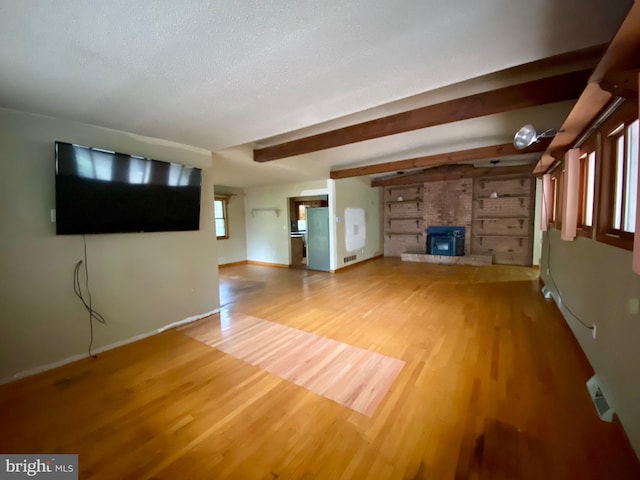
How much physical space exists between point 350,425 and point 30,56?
2903 millimetres

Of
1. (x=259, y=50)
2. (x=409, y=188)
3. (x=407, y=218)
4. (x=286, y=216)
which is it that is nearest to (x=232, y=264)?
(x=286, y=216)

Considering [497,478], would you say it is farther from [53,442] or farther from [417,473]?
[53,442]

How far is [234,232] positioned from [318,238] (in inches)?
105

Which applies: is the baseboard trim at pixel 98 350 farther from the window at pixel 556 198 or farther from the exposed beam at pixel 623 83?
the window at pixel 556 198

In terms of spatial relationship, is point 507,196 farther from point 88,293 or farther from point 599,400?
point 88,293

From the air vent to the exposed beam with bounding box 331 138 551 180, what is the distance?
3.45 m

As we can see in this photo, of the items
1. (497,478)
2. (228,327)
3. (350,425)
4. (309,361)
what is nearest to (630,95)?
(497,478)

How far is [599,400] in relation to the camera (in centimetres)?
181

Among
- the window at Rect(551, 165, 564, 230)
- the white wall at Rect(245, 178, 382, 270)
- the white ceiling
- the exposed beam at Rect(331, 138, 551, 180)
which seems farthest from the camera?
the white wall at Rect(245, 178, 382, 270)

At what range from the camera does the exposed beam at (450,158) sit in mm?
4336

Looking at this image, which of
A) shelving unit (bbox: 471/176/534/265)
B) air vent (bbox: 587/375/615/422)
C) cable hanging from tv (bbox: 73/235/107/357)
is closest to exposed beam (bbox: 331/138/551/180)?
shelving unit (bbox: 471/176/534/265)

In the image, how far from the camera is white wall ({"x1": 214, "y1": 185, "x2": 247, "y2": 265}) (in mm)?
7238

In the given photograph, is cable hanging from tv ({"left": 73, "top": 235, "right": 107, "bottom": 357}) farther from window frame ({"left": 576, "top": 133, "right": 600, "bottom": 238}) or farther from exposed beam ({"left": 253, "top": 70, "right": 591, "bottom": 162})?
window frame ({"left": 576, "top": 133, "right": 600, "bottom": 238})

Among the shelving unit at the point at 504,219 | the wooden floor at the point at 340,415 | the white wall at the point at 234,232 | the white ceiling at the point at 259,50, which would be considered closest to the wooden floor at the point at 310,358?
the wooden floor at the point at 340,415
